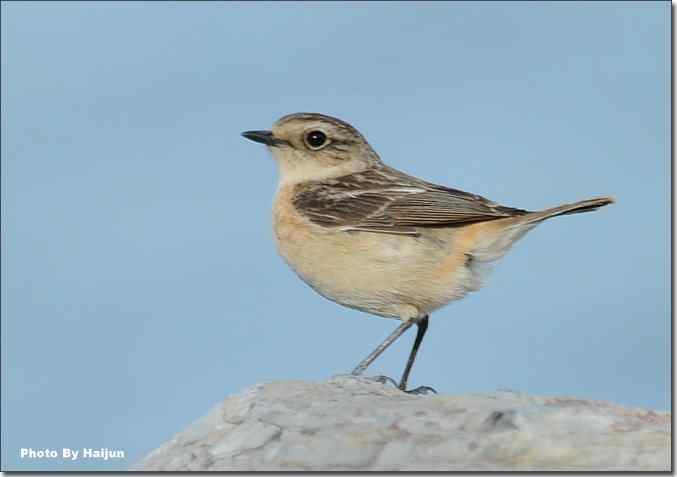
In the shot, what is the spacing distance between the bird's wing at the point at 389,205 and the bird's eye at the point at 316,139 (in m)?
0.47

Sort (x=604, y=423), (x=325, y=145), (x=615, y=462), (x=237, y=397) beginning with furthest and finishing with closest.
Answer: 1. (x=325, y=145)
2. (x=237, y=397)
3. (x=604, y=423)
4. (x=615, y=462)

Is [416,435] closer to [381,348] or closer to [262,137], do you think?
[381,348]

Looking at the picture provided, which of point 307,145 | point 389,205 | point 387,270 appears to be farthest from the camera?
point 307,145

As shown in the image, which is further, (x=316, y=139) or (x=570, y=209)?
(x=316, y=139)

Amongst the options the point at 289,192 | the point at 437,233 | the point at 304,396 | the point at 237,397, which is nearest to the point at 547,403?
the point at 304,396

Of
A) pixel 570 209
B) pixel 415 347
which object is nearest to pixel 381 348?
pixel 415 347

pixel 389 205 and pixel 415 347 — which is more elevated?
pixel 389 205

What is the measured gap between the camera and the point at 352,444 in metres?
7.33

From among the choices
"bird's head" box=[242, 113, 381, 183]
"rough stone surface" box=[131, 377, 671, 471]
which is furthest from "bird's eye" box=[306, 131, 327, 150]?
"rough stone surface" box=[131, 377, 671, 471]

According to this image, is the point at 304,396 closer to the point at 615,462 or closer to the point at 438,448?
Answer: the point at 438,448

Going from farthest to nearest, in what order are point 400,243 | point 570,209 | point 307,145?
1. point 307,145
2. point 400,243
3. point 570,209

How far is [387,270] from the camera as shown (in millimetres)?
11039

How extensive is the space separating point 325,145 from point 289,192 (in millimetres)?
800

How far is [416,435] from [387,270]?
3.79 metres
